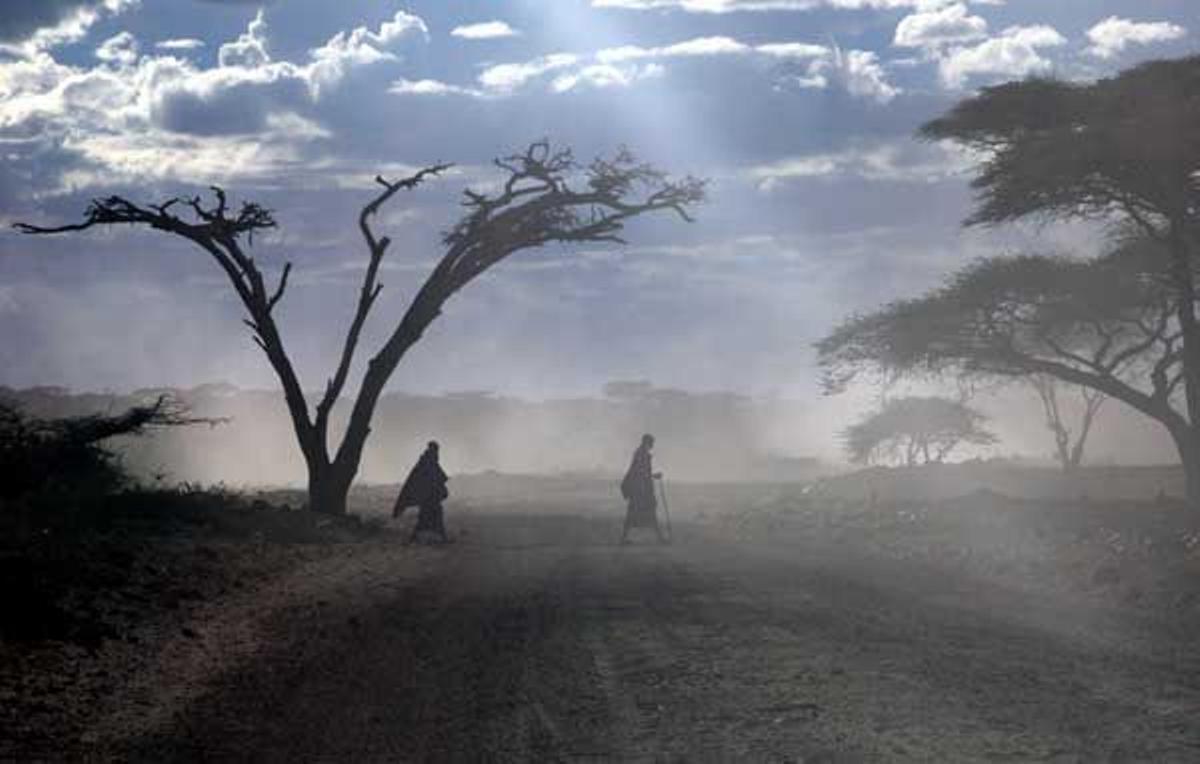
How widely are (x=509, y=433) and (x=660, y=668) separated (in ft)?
442

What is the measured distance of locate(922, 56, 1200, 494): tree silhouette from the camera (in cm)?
2648

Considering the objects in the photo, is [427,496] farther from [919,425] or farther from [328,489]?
[919,425]

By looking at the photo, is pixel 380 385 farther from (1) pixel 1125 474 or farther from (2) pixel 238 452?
(2) pixel 238 452

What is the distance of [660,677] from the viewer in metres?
10.8

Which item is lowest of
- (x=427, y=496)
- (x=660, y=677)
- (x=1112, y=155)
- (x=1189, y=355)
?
(x=660, y=677)

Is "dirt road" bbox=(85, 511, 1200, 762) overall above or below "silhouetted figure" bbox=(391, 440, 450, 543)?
below

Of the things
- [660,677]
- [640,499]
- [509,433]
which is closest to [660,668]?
[660,677]

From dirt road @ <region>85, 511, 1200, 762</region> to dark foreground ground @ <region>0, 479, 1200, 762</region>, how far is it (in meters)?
0.03

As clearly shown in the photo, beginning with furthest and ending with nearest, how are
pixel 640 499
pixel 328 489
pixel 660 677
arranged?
pixel 328 489 → pixel 640 499 → pixel 660 677

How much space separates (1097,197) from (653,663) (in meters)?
19.8

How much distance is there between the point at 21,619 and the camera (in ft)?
40.3

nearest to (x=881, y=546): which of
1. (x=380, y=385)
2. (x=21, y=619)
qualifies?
(x=380, y=385)

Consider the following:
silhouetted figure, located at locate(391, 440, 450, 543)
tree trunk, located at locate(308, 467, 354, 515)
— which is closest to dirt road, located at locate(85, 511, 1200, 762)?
silhouetted figure, located at locate(391, 440, 450, 543)

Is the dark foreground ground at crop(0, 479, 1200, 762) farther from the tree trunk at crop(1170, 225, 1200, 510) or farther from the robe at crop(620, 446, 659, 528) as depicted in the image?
the tree trunk at crop(1170, 225, 1200, 510)
